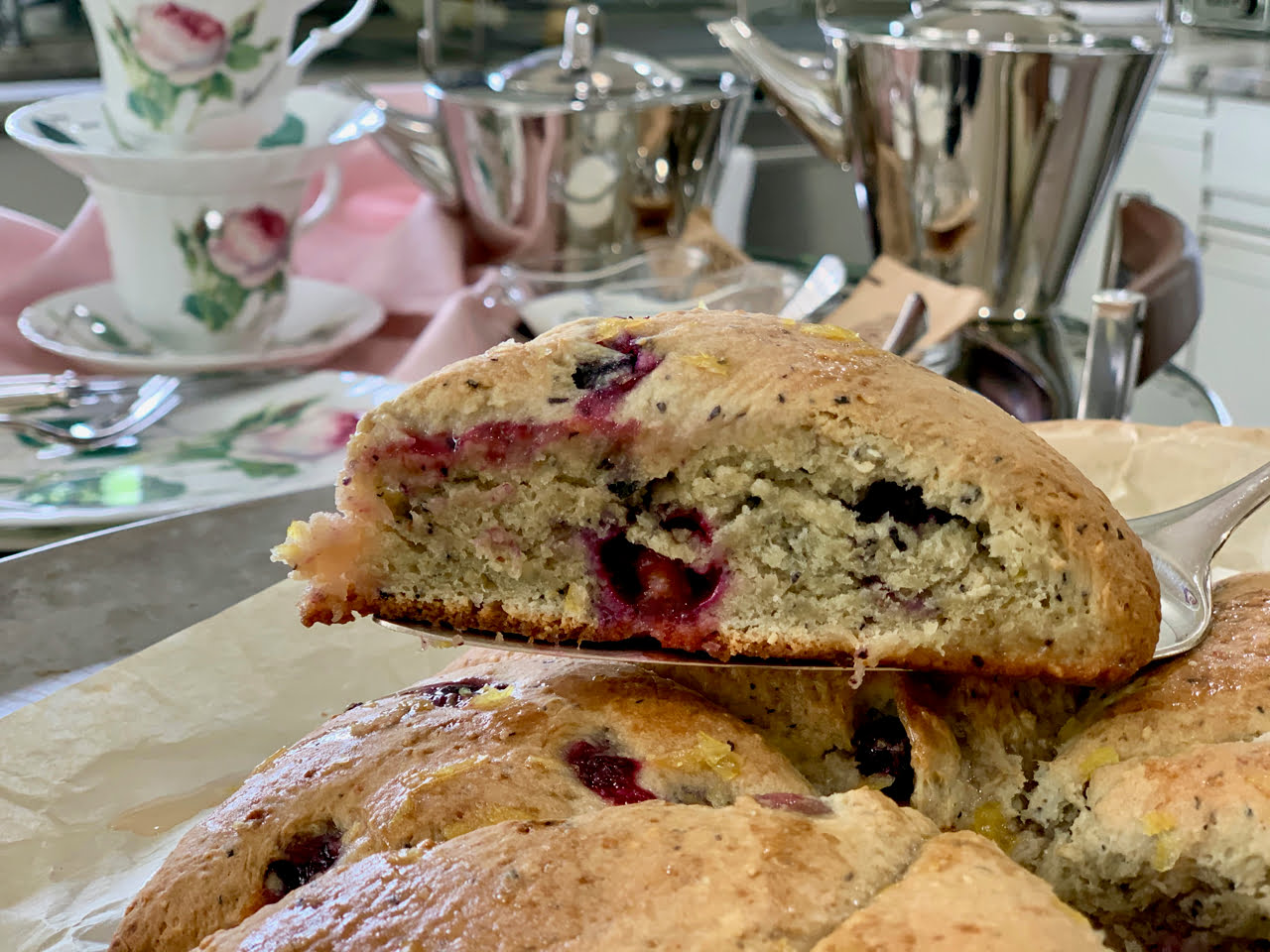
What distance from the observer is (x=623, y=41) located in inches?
150

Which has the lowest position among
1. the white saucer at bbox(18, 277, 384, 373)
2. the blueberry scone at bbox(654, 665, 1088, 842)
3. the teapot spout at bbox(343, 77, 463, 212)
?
the white saucer at bbox(18, 277, 384, 373)

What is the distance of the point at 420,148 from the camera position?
220 centimetres

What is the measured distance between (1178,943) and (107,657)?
97 cm

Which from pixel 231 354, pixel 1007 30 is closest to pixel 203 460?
pixel 231 354

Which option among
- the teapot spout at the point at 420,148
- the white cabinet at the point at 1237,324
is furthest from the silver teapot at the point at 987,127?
the white cabinet at the point at 1237,324

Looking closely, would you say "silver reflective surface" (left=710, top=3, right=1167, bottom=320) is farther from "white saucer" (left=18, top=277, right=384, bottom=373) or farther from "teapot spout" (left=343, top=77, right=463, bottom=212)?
"white saucer" (left=18, top=277, right=384, bottom=373)

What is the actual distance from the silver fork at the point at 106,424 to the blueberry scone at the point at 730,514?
76 centimetres

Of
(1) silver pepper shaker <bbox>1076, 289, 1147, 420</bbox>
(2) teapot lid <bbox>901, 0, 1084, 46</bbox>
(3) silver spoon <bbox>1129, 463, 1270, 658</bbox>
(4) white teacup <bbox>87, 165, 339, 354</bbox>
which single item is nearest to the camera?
(3) silver spoon <bbox>1129, 463, 1270, 658</bbox>

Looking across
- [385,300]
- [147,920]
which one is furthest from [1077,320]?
[147,920]

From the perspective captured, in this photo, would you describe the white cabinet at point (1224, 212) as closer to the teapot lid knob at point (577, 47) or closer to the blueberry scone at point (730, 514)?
the teapot lid knob at point (577, 47)

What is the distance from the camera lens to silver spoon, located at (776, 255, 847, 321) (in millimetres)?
1759

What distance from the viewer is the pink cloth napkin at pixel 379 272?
73.3 inches

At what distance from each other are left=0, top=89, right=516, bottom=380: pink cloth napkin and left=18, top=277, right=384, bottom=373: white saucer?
61 millimetres

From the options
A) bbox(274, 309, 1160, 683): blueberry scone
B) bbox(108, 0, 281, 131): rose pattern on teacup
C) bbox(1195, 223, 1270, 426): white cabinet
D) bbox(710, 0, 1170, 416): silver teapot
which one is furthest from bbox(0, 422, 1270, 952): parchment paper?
bbox(1195, 223, 1270, 426): white cabinet
